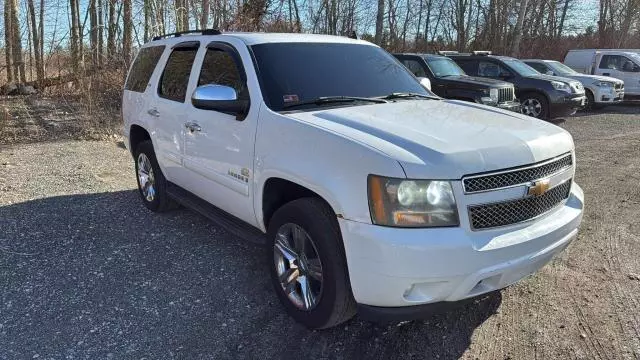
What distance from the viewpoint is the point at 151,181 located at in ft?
18.3

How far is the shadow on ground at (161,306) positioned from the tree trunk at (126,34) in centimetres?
836

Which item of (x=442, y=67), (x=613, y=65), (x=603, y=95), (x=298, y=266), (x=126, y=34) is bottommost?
(x=298, y=266)

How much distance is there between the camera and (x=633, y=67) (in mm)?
18062

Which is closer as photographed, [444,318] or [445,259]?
[445,259]

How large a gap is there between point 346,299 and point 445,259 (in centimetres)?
68

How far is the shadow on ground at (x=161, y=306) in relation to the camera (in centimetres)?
310

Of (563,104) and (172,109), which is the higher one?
(172,109)

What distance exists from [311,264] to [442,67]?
10275 mm

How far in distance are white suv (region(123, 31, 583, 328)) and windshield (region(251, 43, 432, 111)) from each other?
13mm

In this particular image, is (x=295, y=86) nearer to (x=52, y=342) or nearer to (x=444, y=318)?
(x=444, y=318)

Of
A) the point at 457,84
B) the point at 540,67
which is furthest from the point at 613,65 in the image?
the point at 457,84

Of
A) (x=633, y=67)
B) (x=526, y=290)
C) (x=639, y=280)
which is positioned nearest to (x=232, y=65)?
(x=526, y=290)

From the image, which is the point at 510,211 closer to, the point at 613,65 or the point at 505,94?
the point at 505,94

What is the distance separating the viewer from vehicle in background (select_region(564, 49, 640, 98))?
1808 cm
